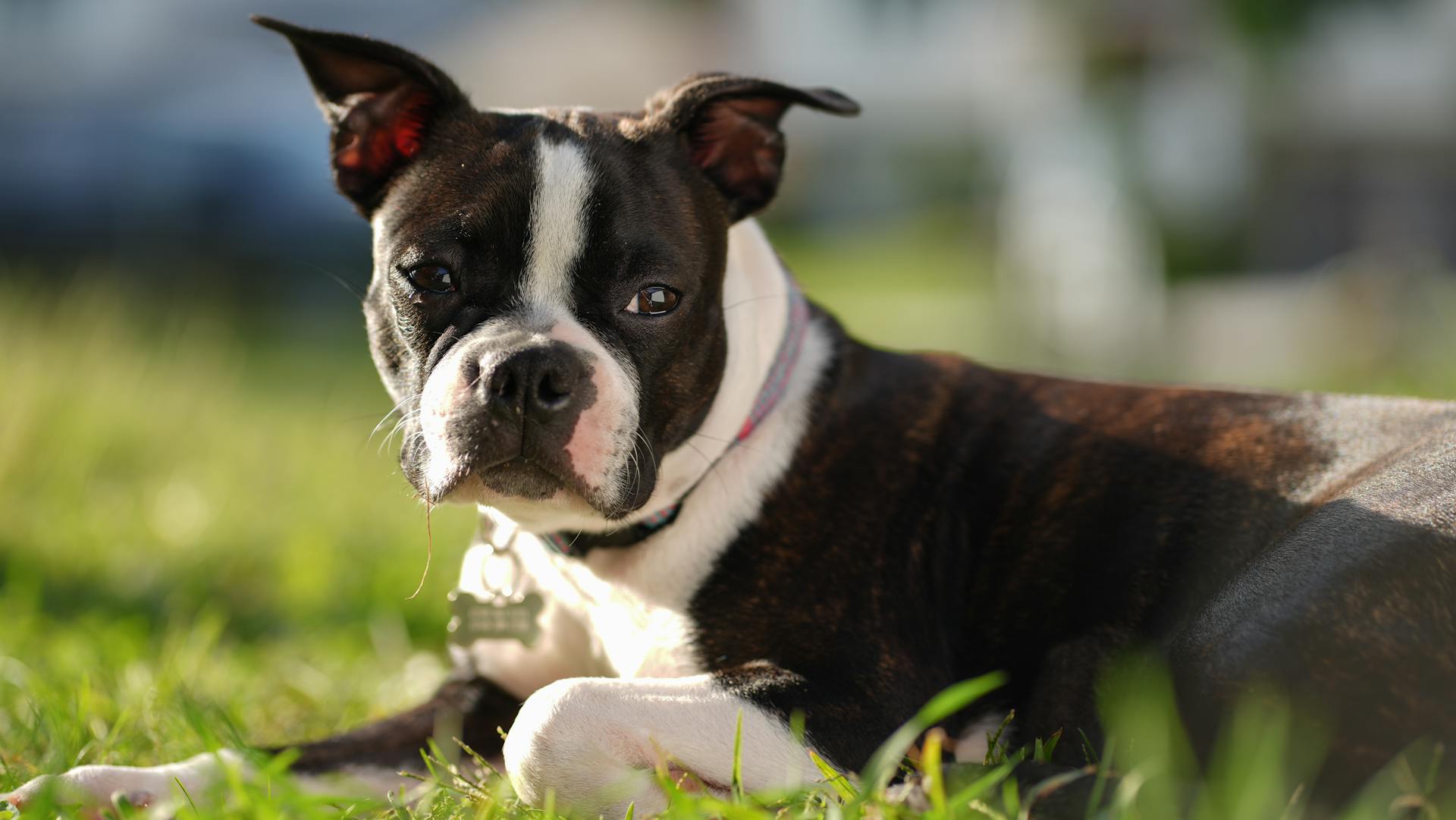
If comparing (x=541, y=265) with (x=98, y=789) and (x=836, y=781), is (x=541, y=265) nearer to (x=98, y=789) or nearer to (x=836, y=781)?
(x=836, y=781)

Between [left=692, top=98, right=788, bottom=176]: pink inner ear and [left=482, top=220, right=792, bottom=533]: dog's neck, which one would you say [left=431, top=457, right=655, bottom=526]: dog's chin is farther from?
[left=692, top=98, right=788, bottom=176]: pink inner ear

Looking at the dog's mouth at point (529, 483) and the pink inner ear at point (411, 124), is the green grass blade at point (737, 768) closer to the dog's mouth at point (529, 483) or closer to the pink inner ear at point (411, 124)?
the dog's mouth at point (529, 483)

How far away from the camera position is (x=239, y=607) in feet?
17.1

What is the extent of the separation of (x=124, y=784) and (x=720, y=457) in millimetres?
1541

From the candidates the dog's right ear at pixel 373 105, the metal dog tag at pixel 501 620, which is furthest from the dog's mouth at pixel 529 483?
the dog's right ear at pixel 373 105

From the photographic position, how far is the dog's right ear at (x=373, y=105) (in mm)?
3373

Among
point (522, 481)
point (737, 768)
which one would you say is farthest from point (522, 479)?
point (737, 768)

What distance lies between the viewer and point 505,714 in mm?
3617

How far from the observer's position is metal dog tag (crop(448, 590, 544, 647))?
3473 millimetres

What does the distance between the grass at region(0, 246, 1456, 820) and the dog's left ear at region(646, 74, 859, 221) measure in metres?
1.10

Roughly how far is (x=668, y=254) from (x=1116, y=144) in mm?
13338

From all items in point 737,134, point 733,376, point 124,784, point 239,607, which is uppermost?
point 737,134

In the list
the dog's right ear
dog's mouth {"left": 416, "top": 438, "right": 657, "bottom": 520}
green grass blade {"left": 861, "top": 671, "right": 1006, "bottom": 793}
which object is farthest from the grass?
the dog's right ear

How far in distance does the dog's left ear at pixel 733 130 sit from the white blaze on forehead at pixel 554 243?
1.57ft
